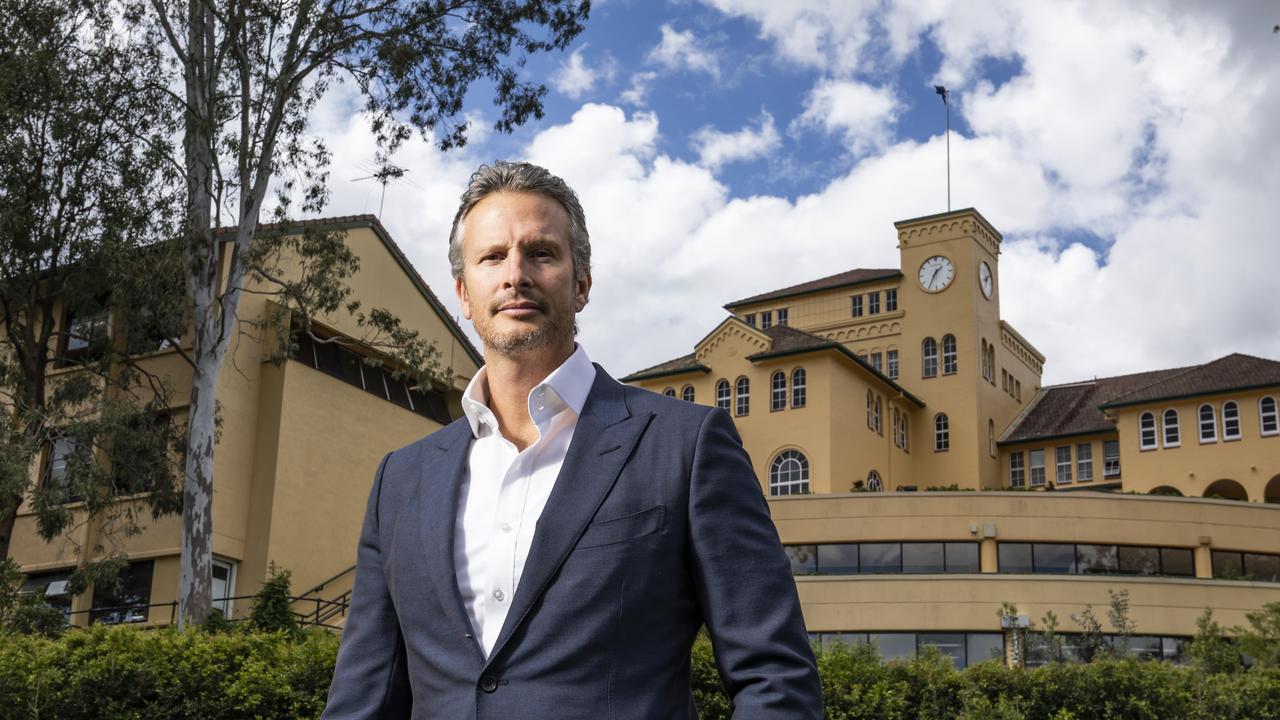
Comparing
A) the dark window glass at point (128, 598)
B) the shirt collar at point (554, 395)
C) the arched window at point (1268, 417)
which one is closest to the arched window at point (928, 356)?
the arched window at point (1268, 417)

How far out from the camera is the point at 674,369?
61.5m

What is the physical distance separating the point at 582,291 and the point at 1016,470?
65.4m

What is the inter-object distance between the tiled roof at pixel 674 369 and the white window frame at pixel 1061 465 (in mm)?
18342

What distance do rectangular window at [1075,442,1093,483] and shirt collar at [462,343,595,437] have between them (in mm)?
64170

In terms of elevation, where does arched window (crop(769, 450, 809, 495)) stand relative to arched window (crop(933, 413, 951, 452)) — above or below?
below

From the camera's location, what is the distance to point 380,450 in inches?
1339

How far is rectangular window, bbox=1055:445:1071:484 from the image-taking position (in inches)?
2525

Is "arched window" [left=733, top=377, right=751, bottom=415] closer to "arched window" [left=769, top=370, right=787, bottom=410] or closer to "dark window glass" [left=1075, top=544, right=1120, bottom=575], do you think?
"arched window" [left=769, top=370, right=787, bottom=410]

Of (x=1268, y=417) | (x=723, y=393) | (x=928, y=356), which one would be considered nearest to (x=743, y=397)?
(x=723, y=393)

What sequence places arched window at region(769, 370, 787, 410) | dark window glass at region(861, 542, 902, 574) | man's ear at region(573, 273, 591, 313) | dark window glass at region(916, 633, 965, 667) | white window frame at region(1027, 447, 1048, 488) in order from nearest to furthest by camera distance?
man's ear at region(573, 273, 591, 313)
dark window glass at region(916, 633, 965, 667)
dark window glass at region(861, 542, 902, 574)
arched window at region(769, 370, 787, 410)
white window frame at region(1027, 447, 1048, 488)

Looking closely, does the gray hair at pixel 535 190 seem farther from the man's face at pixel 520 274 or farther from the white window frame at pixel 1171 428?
the white window frame at pixel 1171 428

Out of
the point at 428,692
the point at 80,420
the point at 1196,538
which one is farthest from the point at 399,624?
the point at 1196,538

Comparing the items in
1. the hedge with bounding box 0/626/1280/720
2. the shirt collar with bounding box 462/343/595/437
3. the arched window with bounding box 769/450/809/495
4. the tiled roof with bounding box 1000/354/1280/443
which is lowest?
the hedge with bounding box 0/626/1280/720

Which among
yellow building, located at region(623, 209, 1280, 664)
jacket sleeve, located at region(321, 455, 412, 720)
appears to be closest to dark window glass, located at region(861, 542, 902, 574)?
yellow building, located at region(623, 209, 1280, 664)
